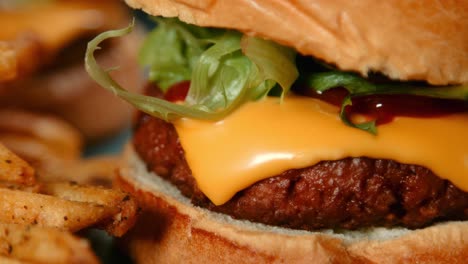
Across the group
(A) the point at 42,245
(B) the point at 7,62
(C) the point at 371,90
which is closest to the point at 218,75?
(C) the point at 371,90

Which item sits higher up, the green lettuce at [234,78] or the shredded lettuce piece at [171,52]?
the green lettuce at [234,78]

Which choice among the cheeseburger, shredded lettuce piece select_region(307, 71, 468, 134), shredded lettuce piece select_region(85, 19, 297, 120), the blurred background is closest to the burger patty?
the cheeseburger

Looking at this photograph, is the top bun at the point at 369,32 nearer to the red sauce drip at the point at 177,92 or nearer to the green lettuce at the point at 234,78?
the green lettuce at the point at 234,78

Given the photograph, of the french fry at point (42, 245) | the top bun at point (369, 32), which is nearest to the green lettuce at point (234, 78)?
the top bun at point (369, 32)

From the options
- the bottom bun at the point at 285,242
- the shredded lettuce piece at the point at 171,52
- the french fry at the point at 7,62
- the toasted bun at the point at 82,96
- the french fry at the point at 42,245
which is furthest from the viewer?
the toasted bun at the point at 82,96

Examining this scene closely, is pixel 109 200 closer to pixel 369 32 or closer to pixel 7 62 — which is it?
pixel 7 62

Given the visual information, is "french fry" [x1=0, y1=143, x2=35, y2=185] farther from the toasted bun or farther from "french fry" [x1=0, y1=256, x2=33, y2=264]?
the toasted bun
